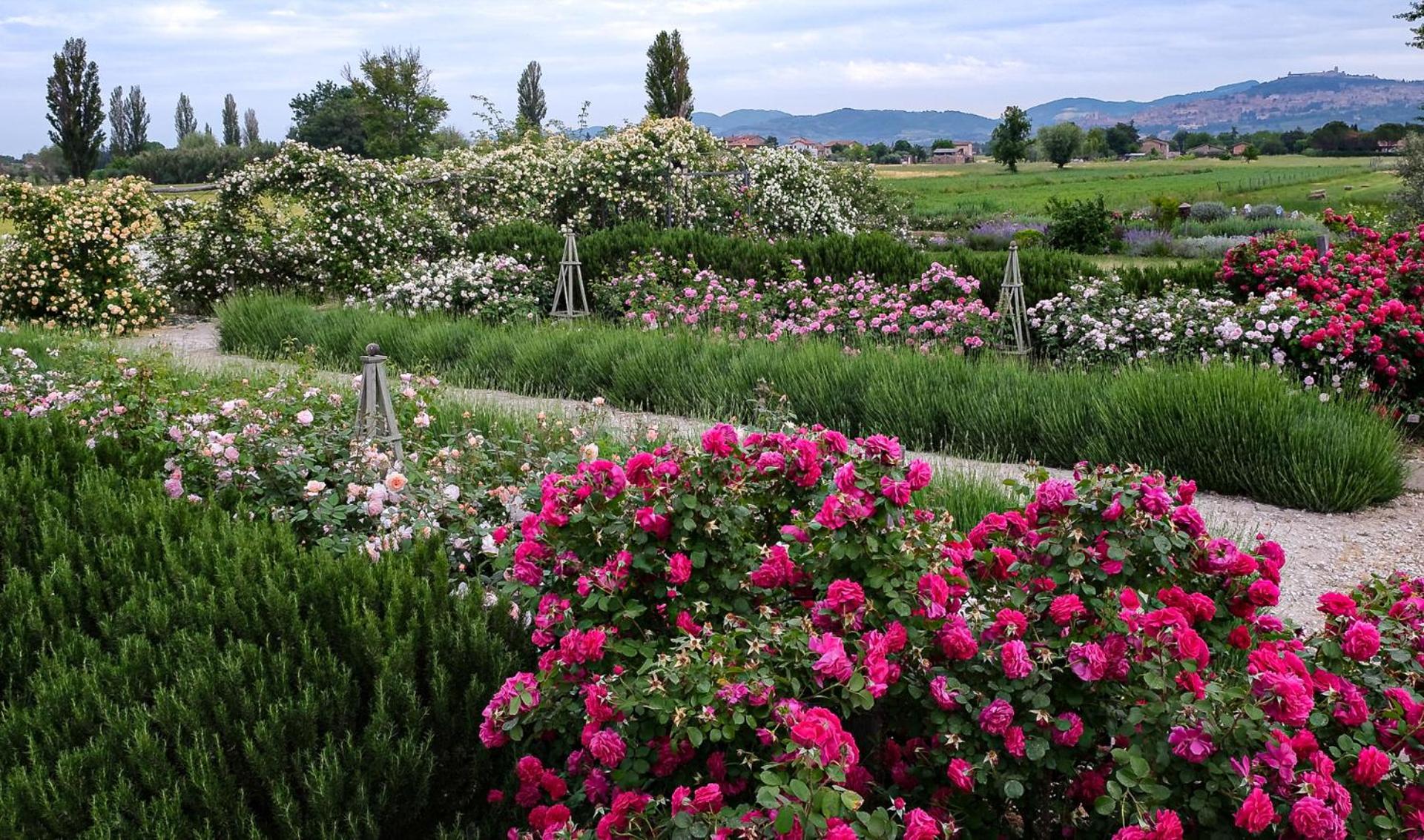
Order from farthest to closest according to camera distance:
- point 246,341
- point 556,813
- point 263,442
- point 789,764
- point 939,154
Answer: point 939,154
point 246,341
point 263,442
point 556,813
point 789,764

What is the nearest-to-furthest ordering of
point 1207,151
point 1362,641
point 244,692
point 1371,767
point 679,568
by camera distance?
point 1371,767
point 1362,641
point 679,568
point 244,692
point 1207,151

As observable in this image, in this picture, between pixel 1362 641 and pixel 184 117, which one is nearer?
pixel 1362 641

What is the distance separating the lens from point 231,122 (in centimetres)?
6181

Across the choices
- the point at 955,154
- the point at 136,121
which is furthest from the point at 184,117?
the point at 955,154

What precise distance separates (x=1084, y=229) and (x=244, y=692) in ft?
62.8

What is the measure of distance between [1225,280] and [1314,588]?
5647 mm

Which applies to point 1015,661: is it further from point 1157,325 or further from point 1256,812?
point 1157,325

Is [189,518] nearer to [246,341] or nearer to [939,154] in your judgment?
[246,341]

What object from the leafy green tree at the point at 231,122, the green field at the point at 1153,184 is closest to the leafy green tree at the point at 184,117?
the leafy green tree at the point at 231,122

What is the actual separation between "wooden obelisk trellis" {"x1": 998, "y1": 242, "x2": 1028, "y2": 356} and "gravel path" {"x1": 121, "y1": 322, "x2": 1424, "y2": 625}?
287cm

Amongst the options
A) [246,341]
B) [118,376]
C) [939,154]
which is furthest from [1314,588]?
[939,154]

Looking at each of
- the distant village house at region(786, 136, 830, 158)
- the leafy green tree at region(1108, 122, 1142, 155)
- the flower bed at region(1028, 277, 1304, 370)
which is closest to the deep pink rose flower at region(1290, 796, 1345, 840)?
the flower bed at region(1028, 277, 1304, 370)

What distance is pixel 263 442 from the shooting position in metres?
4.30

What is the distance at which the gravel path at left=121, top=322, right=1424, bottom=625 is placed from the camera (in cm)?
443
